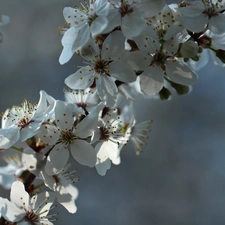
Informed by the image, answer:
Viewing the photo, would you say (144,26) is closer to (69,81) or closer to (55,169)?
(69,81)

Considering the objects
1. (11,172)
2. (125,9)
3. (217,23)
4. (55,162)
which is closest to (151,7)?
(125,9)

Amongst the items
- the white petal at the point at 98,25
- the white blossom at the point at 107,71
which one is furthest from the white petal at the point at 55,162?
the white petal at the point at 98,25

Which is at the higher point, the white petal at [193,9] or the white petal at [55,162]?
the white petal at [193,9]

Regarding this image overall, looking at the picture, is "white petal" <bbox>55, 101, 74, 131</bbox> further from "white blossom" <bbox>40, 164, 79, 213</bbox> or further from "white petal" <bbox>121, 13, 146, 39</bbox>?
"white petal" <bbox>121, 13, 146, 39</bbox>

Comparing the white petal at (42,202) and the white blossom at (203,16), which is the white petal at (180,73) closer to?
the white blossom at (203,16)

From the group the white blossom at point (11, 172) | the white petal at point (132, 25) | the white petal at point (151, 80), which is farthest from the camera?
the white blossom at point (11, 172)

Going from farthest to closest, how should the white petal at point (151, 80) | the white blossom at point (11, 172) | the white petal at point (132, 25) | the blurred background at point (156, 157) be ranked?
1. the blurred background at point (156, 157)
2. the white blossom at point (11, 172)
3. the white petal at point (151, 80)
4. the white petal at point (132, 25)

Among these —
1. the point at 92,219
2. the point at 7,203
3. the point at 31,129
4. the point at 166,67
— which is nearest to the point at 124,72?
the point at 166,67
